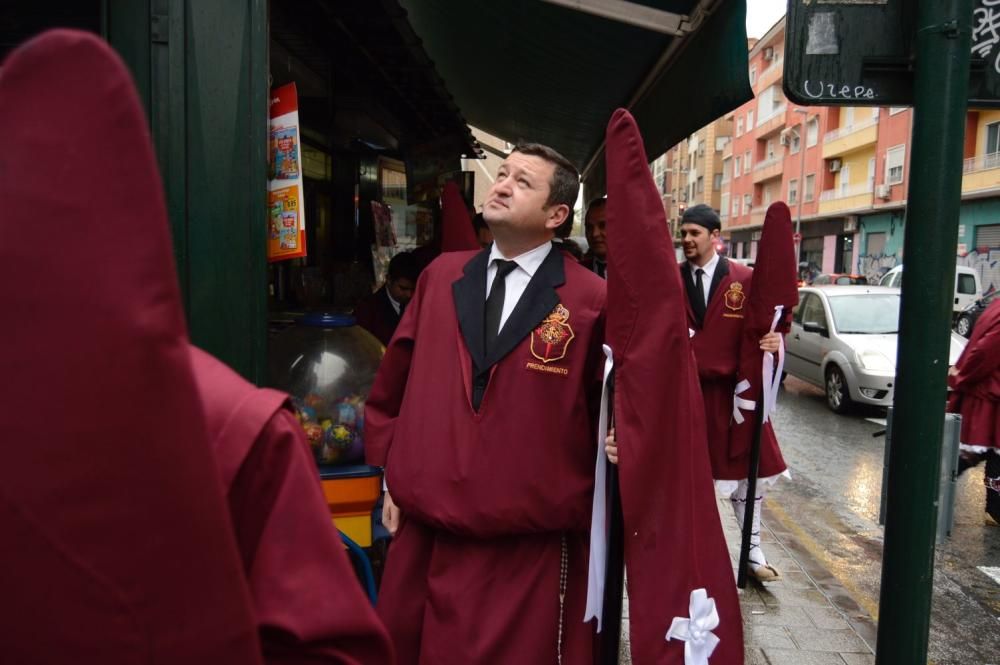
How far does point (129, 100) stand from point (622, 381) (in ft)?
5.23

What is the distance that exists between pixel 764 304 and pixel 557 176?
232cm

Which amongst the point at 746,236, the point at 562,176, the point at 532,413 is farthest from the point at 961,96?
the point at 746,236

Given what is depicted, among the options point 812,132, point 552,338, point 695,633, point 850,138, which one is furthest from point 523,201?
point 812,132

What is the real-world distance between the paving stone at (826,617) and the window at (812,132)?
4186 cm

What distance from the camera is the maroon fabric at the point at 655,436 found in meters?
2.11

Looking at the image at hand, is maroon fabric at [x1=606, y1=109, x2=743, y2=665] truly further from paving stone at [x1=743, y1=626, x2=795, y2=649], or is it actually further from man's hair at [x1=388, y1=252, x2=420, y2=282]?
man's hair at [x1=388, y1=252, x2=420, y2=282]

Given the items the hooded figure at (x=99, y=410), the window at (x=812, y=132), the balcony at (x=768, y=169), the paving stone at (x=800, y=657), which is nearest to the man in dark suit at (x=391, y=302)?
Result: the paving stone at (x=800, y=657)

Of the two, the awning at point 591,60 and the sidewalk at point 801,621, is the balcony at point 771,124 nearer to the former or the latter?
the awning at point 591,60

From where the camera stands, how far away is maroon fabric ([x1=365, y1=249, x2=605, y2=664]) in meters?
2.39

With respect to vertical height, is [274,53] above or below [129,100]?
above

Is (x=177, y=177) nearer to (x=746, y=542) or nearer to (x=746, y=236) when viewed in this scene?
(x=746, y=542)

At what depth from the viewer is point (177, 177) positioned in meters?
2.59

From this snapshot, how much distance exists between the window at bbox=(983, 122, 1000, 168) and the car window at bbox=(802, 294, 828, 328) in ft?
67.4

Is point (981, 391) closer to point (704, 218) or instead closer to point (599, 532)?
point (704, 218)
